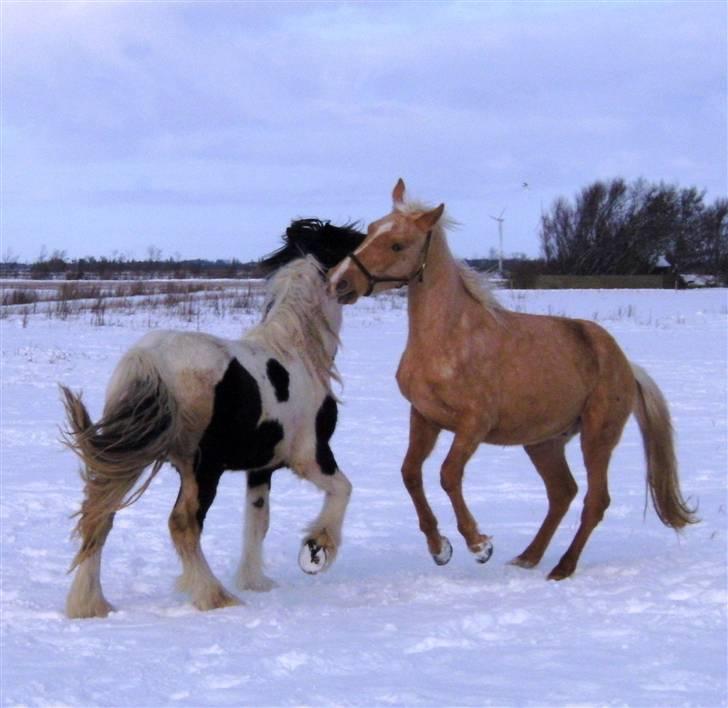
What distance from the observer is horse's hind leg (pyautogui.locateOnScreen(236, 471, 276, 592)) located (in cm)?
557

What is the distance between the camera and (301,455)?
5.39 m

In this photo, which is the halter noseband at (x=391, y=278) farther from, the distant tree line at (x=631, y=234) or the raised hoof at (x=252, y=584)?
the distant tree line at (x=631, y=234)

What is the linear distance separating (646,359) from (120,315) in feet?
37.4

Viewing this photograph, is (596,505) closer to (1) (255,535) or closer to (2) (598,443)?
(2) (598,443)

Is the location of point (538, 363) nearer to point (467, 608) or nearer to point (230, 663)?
point (467, 608)

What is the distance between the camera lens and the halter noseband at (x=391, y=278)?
212 inches

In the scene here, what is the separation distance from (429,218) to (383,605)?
1.91 metres

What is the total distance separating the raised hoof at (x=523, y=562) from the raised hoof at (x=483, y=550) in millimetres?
705

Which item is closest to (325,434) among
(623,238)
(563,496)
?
(563,496)

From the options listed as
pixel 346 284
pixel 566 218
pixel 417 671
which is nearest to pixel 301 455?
pixel 346 284

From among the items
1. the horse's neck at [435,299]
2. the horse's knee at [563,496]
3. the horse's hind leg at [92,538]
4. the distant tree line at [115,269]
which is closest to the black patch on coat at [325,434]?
the horse's neck at [435,299]

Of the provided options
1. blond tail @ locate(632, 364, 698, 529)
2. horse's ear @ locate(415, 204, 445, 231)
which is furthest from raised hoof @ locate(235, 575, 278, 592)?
blond tail @ locate(632, 364, 698, 529)

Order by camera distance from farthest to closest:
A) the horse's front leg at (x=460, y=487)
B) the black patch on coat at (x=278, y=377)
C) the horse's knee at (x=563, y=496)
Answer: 1. the horse's knee at (x=563, y=496)
2. the horse's front leg at (x=460, y=487)
3. the black patch on coat at (x=278, y=377)

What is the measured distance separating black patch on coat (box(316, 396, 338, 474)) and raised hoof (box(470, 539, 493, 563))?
809mm
